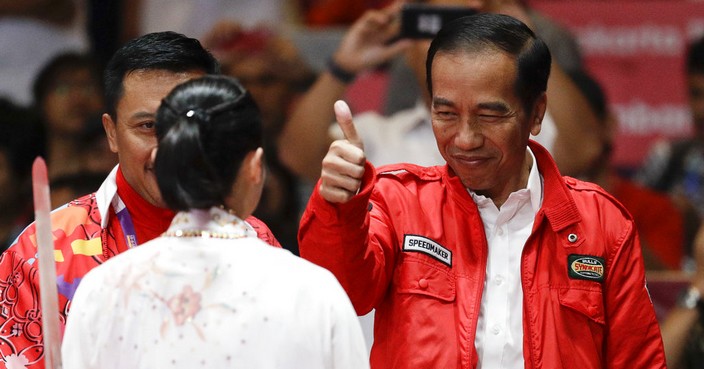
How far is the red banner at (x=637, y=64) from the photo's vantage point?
5.61 metres

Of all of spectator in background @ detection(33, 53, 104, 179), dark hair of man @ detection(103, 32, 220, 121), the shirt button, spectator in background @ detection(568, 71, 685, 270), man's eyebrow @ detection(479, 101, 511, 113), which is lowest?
spectator in background @ detection(568, 71, 685, 270)

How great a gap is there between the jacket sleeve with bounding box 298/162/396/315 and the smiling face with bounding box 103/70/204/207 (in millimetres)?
460

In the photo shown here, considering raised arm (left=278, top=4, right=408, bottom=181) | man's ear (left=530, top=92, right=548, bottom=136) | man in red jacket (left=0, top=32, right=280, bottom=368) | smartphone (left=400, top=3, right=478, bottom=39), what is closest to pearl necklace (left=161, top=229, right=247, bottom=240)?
man in red jacket (left=0, top=32, right=280, bottom=368)

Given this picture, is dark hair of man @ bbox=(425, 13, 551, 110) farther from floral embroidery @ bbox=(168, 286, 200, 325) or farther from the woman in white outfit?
floral embroidery @ bbox=(168, 286, 200, 325)

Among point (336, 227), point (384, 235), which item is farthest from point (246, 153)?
point (384, 235)

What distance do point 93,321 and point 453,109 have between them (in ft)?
3.29

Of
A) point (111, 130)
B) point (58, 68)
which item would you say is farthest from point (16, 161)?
point (111, 130)

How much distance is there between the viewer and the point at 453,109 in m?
2.71

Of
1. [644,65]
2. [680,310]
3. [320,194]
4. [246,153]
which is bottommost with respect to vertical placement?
[680,310]

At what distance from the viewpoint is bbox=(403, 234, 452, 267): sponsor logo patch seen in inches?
107

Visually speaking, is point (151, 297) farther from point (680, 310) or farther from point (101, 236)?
point (680, 310)

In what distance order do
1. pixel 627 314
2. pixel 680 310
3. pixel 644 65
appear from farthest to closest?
1. pixel 644 65
2. pixel 680 310
3. pixel 627 314

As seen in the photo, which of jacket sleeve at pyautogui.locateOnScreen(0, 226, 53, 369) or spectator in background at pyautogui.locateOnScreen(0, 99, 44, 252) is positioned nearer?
jacket sleeve at pyautogui.locateOnScreen(0, 226, 53, 369)

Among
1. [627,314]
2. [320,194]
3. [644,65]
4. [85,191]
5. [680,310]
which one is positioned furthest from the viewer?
[644,65]
